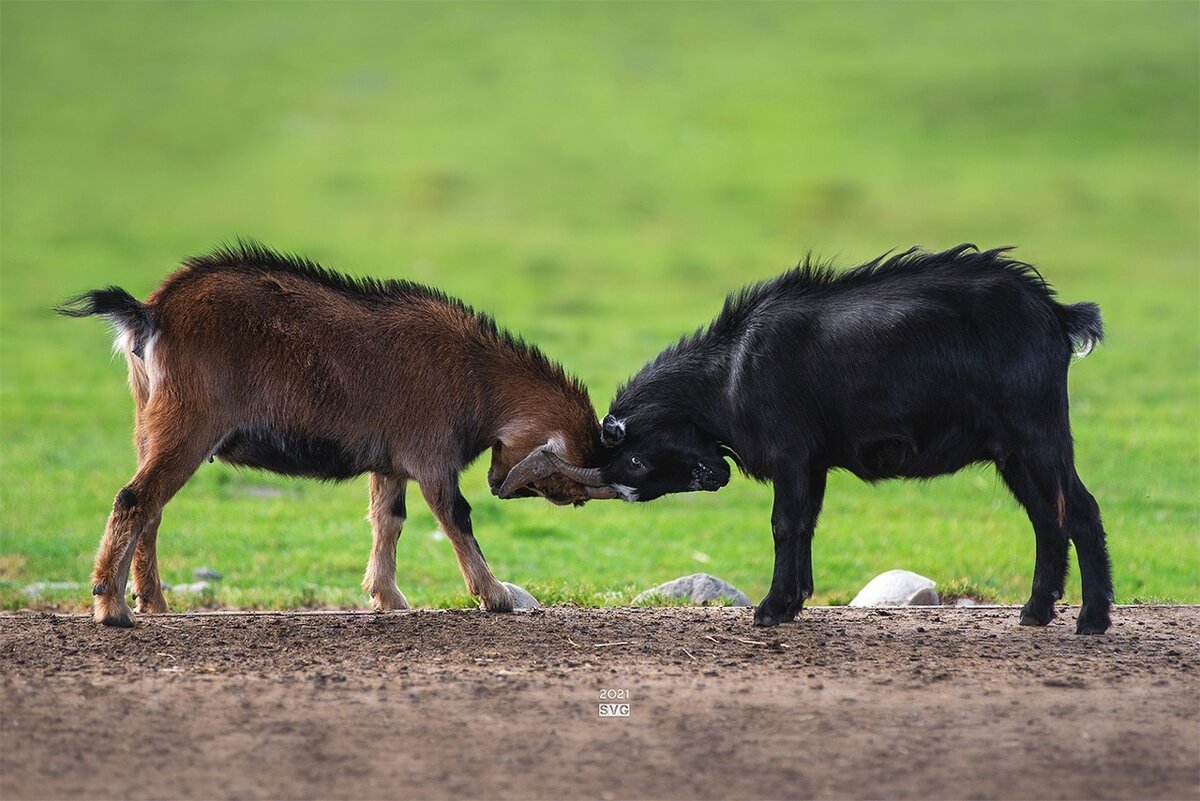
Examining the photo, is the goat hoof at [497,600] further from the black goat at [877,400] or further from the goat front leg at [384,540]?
the black goat at [877,400]

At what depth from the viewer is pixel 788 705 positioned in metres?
6.52

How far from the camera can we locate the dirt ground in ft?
18.3

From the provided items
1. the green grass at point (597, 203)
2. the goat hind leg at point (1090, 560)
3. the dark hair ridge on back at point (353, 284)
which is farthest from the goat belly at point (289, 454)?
the goat hind leg at point (1090, 560)

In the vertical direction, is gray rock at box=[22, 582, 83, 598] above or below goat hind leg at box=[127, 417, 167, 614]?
below

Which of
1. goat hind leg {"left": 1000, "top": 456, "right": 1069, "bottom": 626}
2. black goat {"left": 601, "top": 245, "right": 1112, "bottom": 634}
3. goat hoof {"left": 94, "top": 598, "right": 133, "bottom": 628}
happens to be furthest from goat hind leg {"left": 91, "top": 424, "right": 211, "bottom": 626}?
goat hind leg {"left": 1000, "top": 456, "right": 1069, "bottom": 626}

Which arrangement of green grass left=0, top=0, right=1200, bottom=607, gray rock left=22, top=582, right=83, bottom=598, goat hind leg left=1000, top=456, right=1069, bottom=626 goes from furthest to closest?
green grass left=0, top=0, right=1200, bottom=607
gray rock left=22, top=582, right=83, bottom=598
goat hind leg left=1000, top=456, right=1069, bottom=626

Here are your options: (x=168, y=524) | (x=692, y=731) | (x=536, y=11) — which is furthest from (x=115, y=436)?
(x=536, y=11)

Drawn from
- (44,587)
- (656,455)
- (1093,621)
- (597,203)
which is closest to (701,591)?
(656,455)

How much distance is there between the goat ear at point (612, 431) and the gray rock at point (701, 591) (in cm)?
143

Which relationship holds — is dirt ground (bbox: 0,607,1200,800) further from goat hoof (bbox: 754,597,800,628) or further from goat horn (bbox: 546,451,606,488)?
goat horn (bbox: 546,451,606,488)

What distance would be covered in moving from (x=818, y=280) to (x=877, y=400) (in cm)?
85

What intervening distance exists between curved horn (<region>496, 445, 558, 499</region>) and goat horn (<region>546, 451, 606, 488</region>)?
0.02m

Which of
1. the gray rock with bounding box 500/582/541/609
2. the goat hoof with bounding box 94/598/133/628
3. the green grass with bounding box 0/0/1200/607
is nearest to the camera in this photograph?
the goat hoof with bounding box 94/598/133/628

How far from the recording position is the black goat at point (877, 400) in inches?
314
